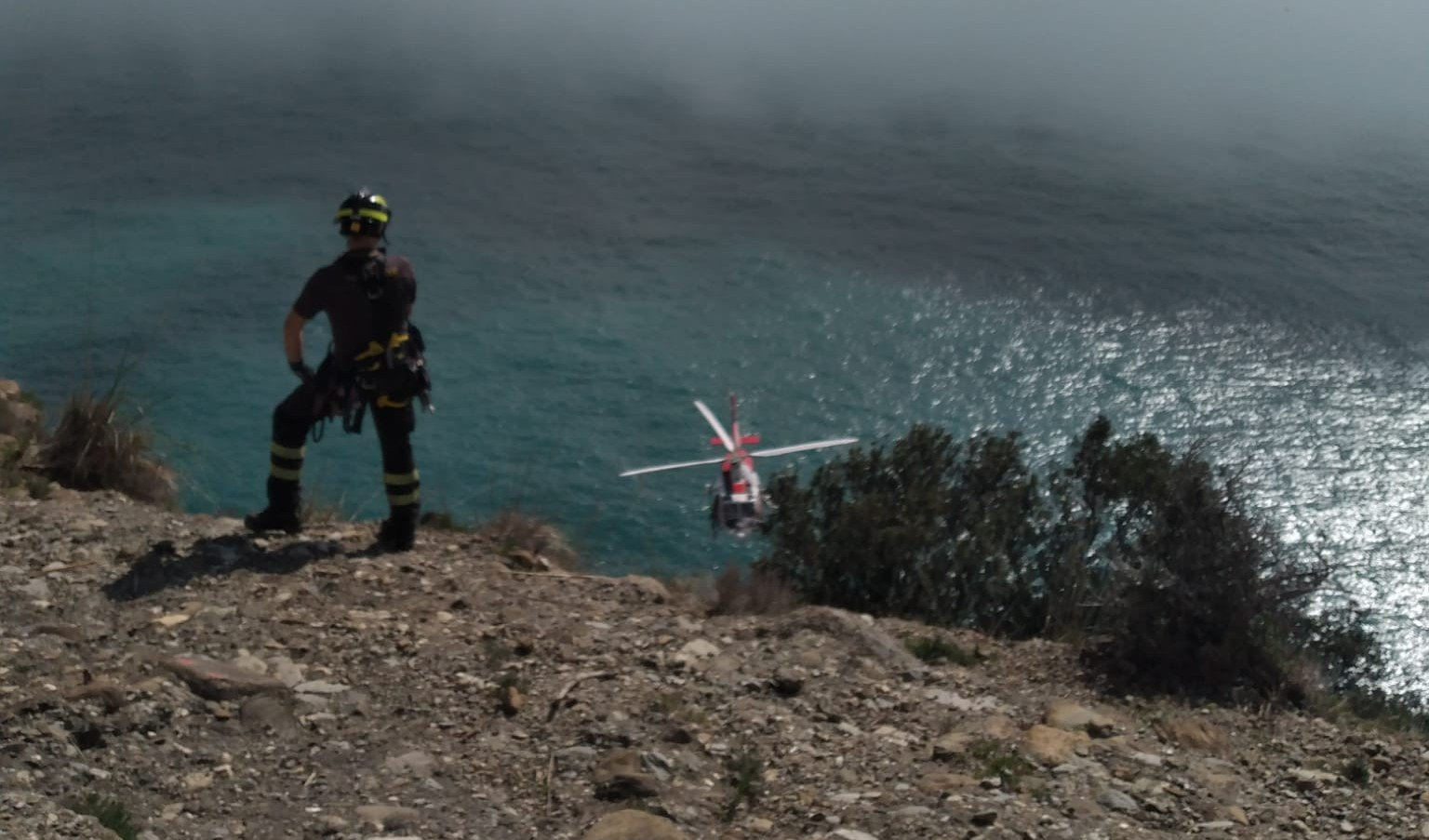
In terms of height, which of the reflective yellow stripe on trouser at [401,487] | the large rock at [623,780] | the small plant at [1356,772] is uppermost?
the reflective yellow stripe on trouser at [401,487]

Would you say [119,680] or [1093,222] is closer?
[119,680]

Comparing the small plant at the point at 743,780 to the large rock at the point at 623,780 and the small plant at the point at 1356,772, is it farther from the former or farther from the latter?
the small plant at the point at 1356,772

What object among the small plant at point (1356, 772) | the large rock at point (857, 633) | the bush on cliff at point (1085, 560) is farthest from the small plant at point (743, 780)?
the small plant at point (1356, 772)

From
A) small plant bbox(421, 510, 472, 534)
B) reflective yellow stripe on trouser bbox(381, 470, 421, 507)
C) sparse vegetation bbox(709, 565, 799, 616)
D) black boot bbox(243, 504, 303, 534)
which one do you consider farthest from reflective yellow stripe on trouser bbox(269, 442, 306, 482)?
sparse vegetation bbox(709, 565, 799, 616)

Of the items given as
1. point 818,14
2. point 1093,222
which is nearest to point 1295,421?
point 1093,222

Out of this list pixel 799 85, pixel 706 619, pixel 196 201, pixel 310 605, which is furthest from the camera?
pixel 799 85

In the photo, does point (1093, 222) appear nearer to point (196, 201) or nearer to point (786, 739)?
point (196, 201)

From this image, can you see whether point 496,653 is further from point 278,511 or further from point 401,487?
point 278,511
